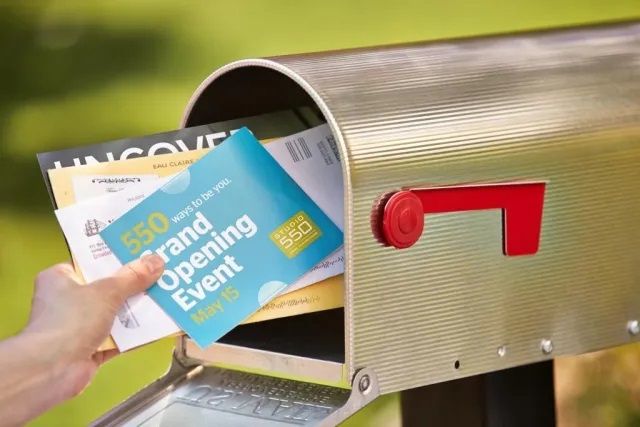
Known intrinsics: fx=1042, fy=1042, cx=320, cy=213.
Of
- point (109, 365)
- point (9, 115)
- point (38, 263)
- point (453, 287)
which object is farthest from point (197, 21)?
point (453, 287)

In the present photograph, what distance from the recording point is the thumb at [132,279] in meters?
1.13

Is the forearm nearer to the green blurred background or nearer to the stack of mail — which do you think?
the stack of mail

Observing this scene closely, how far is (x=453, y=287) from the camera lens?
3.85ft

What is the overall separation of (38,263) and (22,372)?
1.35 metres

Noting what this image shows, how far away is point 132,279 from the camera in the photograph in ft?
3.72

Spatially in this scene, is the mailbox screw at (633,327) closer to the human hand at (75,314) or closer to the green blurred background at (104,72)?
the human hand at (75,314)

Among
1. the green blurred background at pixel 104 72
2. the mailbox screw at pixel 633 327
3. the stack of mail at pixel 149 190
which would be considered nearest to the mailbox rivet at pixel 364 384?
the stack of mail at pixel 149 190

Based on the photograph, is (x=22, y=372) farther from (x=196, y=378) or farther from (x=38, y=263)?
(x=38, y=263)

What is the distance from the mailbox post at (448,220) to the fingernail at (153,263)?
16cm

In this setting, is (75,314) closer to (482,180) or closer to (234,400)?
(234,400)

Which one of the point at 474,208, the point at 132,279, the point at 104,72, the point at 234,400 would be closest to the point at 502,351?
the point at 474,208

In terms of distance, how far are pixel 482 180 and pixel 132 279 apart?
1.33 feet

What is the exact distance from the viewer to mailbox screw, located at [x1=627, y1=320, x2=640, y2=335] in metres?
1.34

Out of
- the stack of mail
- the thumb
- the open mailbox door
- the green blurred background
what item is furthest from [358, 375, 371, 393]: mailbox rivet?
the green blurred background
